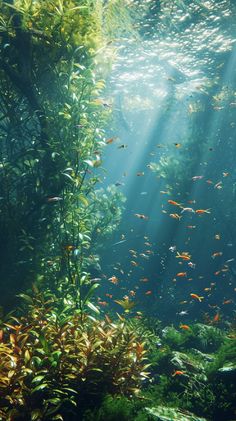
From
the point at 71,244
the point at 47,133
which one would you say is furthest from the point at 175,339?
the point at 47,133

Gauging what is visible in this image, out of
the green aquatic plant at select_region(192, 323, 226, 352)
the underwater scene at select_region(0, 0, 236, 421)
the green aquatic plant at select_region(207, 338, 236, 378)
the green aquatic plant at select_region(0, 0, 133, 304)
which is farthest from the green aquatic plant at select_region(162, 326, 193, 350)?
the green aquatic plant at select_region(0, 0, 133, 304)

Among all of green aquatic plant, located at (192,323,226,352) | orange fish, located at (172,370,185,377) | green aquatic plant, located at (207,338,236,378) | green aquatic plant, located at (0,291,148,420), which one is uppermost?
green aquatic plant, located at (0,291,148,420)

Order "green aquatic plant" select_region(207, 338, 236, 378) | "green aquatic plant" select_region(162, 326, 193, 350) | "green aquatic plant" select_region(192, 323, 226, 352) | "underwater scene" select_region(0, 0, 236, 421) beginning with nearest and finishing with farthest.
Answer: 1. "underwater scene" select_region(0, 0, 236, 421)
2. "green aquatic plant" select_region(207, 338, 236, 378)
3. "green aquatic plant" select_region(162, 326, 193, 350)
4. "green aquatic plant" select_region(192, 323, 226, 352)

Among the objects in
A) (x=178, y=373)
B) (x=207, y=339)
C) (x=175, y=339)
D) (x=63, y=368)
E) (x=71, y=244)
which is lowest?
(x=207, y=339)

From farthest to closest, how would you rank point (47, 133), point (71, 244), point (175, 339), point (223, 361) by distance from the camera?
point (175, 339) < point (223, 361) < point (47, 133) < point (71, 244)

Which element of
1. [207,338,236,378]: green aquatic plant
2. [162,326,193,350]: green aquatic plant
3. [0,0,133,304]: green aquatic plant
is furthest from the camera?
[162,326,193,350]: green aquatic plant

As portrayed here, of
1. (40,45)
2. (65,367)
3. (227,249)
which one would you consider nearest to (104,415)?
(65,367)

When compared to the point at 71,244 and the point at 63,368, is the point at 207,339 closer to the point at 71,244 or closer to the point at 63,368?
the point at 71,244

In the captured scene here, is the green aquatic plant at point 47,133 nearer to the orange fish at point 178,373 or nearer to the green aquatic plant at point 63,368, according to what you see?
the green aquatic plant at point 63,368

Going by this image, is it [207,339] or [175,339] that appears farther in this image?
[207,339]

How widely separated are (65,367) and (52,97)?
20.7 feet

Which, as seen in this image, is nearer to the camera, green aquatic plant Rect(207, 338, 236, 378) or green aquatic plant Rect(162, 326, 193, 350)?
green aquatic plant Rect(207, 338, 236, 378)

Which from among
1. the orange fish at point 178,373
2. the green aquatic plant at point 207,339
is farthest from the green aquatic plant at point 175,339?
the orange fish at point 178,373

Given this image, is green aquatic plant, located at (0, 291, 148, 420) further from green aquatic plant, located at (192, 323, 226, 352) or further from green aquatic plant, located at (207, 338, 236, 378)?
green aquatic plant, located at (192, 323, 226, 352)
